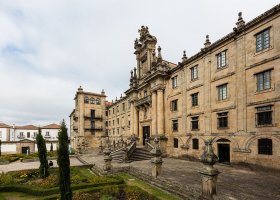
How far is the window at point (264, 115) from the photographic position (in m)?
16.4

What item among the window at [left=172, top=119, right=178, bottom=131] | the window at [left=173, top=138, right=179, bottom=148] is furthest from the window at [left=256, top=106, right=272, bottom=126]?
the window at [left=173, top=138, right=179, bottom=148]

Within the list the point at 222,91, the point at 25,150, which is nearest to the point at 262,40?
the point at 222,91

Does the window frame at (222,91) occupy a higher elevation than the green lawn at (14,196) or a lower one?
higher

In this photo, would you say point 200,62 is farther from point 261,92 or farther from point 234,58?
point 261,92

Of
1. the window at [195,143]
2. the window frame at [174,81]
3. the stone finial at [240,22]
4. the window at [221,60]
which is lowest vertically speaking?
the window at [195,143]

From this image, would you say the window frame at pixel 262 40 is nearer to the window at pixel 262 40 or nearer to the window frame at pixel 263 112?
the window at pixel 262 40

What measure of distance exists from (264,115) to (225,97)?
4.43 meters

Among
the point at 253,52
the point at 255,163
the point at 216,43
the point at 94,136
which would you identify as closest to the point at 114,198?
the point at 255,163

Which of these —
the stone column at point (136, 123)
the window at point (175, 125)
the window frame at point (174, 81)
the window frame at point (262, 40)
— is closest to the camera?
the window frame at point (262, 40)

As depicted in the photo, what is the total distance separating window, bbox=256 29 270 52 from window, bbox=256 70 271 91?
2174 mm

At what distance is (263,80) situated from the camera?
17.1m

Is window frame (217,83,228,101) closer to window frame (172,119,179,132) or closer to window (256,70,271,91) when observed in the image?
window (256,70,271,91)

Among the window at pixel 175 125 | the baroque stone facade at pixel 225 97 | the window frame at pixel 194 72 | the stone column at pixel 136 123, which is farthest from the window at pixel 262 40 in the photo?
the stone column at pixel 136 123

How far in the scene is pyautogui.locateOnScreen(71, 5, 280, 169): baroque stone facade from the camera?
53.8ft
